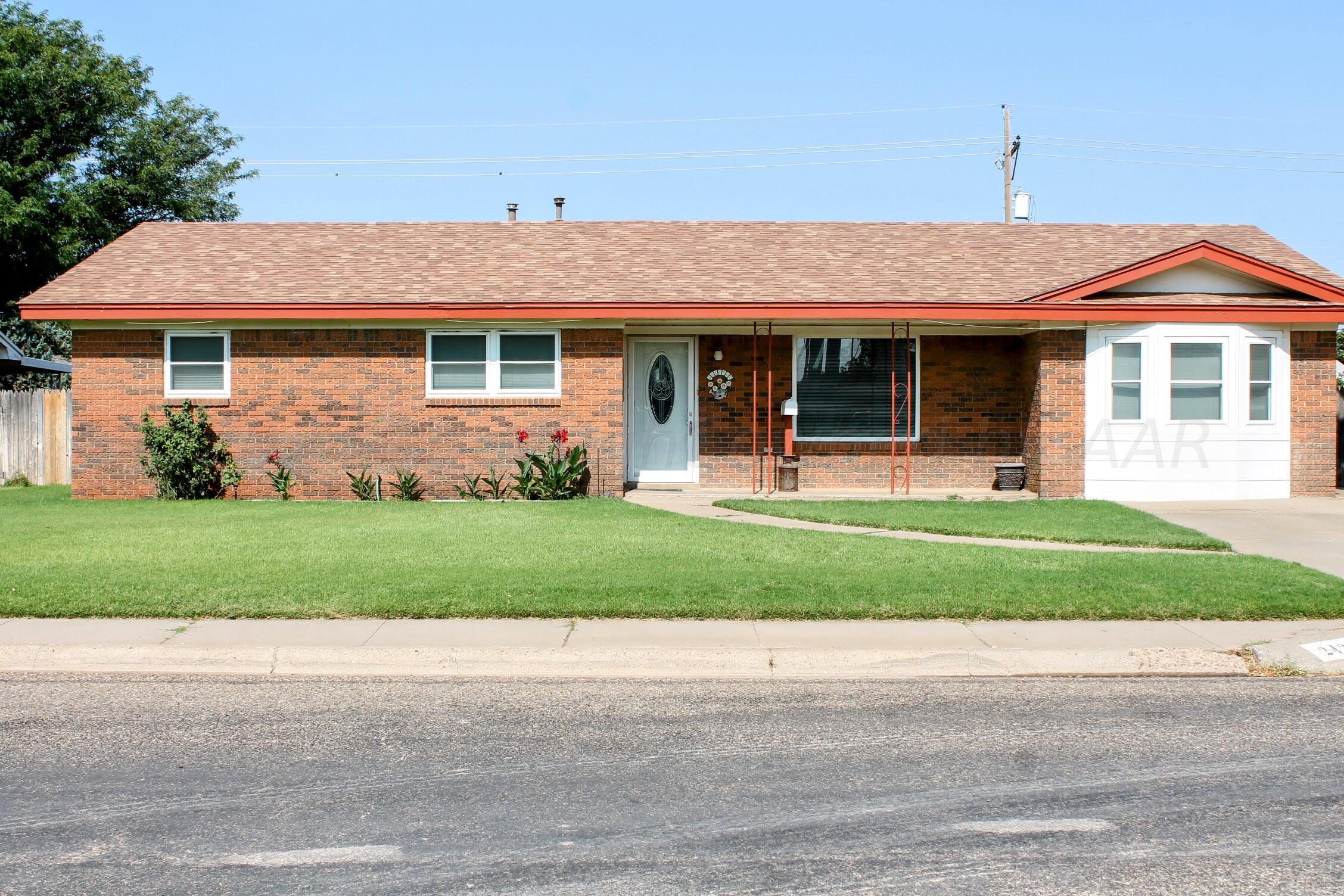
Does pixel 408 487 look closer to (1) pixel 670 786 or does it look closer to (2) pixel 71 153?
(1) pixel 670 786

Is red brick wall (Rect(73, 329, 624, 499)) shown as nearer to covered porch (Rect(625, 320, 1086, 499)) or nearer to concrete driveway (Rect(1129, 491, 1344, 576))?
covered porch (Rect(625, 320, 1086, 499))

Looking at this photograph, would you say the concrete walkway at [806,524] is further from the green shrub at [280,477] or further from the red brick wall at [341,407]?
the green shrub at [280,477]

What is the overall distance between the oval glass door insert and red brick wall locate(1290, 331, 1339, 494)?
9.01 m

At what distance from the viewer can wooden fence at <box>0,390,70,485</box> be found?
21.8 meters

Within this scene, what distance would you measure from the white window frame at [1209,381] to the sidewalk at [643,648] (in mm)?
8971

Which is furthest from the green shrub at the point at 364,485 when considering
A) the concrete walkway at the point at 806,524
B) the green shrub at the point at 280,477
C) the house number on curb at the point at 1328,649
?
the house number on curb at the point at 1328,649

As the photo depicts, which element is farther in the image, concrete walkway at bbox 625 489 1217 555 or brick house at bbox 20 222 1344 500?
brick house at bbox 20 222 1344 500

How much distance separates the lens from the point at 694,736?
20.5ft

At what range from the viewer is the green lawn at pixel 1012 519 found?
12.9 metres

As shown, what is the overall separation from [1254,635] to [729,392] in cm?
1120

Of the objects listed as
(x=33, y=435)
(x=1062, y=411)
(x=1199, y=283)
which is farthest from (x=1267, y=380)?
(x=33, y=435)

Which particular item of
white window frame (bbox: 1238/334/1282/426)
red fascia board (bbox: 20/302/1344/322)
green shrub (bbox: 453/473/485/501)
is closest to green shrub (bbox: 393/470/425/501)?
green shrub (bbox: 453/473/485/501)

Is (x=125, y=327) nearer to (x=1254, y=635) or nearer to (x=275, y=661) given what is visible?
(x=275, y=661)

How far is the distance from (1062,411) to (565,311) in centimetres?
718
